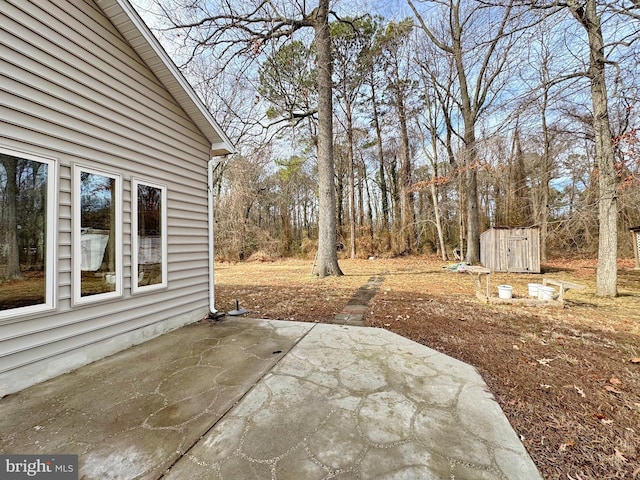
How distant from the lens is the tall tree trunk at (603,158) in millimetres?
5133

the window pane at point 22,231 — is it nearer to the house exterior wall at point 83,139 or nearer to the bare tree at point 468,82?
the house exterior wall at point 83,139

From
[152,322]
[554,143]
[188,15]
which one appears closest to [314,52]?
[188,15]

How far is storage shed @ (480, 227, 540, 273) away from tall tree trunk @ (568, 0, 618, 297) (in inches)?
158

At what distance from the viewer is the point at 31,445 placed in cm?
157

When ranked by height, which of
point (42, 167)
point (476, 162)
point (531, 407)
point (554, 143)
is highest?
point (554, 143)

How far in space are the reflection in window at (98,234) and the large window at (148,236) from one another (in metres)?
0.19

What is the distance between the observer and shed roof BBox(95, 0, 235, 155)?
290 centimetres

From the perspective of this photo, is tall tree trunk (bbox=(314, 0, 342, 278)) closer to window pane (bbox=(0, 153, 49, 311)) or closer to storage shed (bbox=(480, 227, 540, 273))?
storage shed (bbox=(480, 227, 540, 273))

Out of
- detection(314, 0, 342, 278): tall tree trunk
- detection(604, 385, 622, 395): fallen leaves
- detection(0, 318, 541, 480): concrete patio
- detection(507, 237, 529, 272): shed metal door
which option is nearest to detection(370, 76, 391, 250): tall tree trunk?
detection(507, 237, 529, 272): shed metal door

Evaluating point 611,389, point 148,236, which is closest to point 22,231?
point 148,236

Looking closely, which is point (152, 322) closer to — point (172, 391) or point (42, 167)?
point (172, 391)

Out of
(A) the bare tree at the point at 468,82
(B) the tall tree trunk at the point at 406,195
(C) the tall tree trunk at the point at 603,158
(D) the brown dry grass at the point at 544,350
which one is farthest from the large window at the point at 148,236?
(B) the tall tree trunk at the point at 406,195

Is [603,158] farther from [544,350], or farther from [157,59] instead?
[157,59]

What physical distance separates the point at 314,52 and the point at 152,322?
31.0 feet
